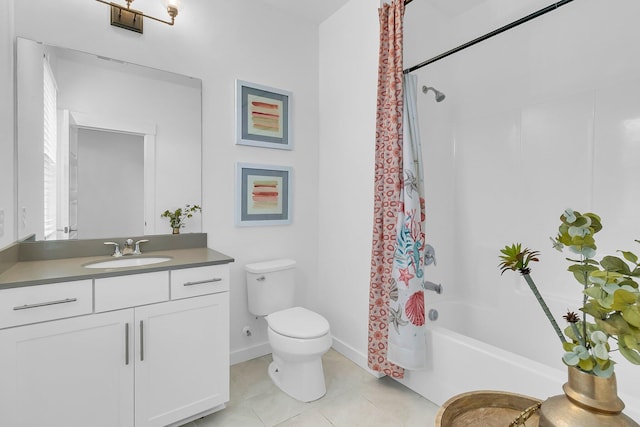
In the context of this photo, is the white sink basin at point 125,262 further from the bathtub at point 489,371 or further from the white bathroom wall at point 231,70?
the bathtub at point 489,371

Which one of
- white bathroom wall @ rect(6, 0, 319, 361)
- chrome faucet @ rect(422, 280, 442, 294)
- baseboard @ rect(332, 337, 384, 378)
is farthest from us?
baseboard @ rect(332, 337, 384, 378)

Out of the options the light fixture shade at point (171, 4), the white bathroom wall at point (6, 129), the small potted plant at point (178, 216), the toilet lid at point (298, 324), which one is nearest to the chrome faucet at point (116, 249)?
the small potted plant at point (178, 216)

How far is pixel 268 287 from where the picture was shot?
2.31 m

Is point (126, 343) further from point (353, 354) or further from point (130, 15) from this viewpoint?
point (130, 15)

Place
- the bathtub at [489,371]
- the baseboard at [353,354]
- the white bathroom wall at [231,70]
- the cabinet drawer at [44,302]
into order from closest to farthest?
the cabinet drawer at [44,302], the bathtub at [489,371], the white bathroom wall at [231,70], the baseboard at [353,354]

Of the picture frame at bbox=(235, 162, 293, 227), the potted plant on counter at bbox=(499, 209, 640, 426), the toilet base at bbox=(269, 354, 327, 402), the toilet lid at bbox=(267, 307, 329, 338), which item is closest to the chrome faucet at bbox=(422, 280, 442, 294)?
the toilet lid at bbox=(267, 307, 329, 338)

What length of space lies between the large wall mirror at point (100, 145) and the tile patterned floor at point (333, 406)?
44.1 inches

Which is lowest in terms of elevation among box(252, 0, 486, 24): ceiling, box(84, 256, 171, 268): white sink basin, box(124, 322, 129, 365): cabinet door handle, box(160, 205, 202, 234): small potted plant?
box(124, 322, 129, 365): cabinet door handle

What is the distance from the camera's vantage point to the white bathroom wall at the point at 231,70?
1.83 m

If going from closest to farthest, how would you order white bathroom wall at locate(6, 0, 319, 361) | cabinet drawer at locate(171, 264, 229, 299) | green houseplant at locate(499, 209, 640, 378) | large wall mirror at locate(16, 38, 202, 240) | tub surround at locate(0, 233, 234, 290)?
green houseplant at locate(499, 209, 640, 378) → tub surround at locate(0, 233, 234, 290) → cabinet drawer at locate(171, 264, 229, 299) → large wall mirror at locate(16, 38, 202, 240) → white bathroom wall at locate(6, 0, 319, 361)

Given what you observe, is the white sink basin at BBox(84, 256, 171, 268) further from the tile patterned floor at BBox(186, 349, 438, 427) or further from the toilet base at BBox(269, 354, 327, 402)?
the toilet base at BBox(269, 354, 327, 402)

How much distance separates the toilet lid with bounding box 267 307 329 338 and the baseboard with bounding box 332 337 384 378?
22.0 inches

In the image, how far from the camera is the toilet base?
1929 millimetres

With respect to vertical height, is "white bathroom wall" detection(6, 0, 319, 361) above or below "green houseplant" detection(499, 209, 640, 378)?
above
